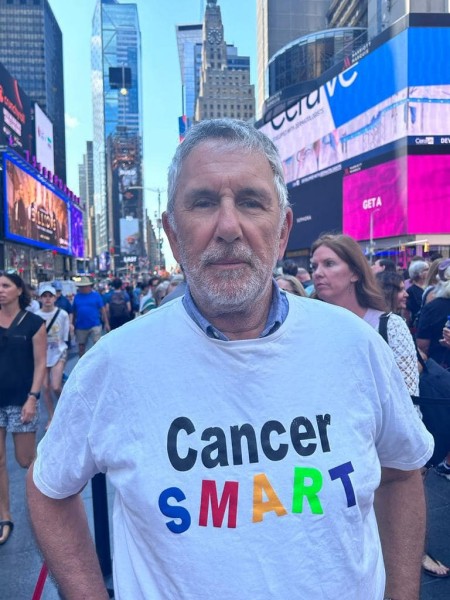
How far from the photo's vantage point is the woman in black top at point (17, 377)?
13.8ft

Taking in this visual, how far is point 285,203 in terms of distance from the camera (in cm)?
165

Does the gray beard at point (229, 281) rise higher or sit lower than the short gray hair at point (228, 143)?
lower

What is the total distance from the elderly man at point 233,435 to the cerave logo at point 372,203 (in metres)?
44.9

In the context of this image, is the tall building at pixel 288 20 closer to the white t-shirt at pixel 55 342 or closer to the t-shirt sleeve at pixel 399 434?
the white t-shirt at pixel 55 342

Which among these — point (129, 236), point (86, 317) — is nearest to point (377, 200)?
point (86, 317)

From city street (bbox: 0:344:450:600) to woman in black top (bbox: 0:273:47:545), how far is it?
19 centimetres

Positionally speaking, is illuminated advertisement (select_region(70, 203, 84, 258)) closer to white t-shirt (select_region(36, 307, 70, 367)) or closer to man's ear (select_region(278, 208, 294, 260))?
white t-shirt (select_region(36, 307, 70, 367))

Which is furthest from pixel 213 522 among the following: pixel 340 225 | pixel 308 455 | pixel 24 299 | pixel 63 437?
pixel 340 225

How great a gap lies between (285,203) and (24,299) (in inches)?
143

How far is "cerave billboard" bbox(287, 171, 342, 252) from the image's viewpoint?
171ft

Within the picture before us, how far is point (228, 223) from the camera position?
1.45m

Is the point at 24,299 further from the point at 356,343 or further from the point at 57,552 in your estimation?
the point at 356,343

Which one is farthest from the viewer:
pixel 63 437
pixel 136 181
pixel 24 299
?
pixel 136 181

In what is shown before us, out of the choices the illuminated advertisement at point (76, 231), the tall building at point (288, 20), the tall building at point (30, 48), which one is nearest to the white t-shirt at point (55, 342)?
the illuminated advertisement at point (76, 231)
